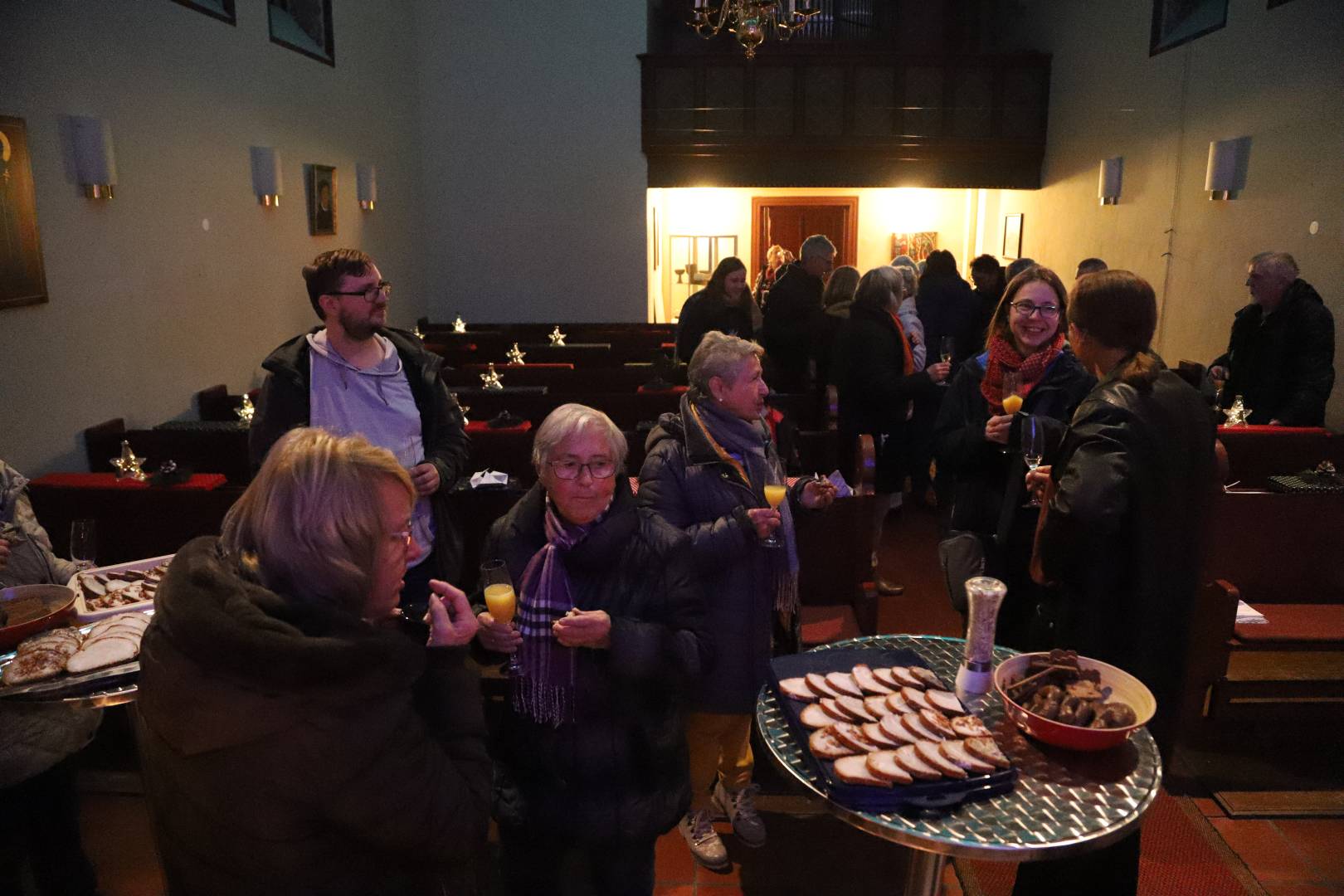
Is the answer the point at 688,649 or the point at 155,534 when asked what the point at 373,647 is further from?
the point at 155,534

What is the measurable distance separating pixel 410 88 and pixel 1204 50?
24.2 feet

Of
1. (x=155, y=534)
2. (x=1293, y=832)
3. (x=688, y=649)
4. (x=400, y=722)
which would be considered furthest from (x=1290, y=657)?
(x=155, y=534)

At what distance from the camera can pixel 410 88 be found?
9.91 meters

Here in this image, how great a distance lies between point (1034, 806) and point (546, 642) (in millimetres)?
1036

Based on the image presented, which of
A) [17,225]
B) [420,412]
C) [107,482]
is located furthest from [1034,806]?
[17,225]

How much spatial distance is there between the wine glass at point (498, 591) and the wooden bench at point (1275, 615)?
99.1 inches

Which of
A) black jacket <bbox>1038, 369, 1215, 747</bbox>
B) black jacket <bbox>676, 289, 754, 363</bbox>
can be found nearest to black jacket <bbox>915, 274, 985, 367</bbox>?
black jacket <bbox>676, 289, 754, 363</bbox>

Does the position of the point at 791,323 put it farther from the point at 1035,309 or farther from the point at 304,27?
the point at 304,27

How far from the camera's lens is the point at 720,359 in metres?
2.76

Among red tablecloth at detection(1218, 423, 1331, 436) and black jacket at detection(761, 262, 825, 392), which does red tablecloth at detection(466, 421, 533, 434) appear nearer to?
black jacket at detection(761, 262, 825, 392)

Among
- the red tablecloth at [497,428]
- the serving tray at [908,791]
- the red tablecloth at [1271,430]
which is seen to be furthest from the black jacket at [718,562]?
the red tablecloth at [1271,430]

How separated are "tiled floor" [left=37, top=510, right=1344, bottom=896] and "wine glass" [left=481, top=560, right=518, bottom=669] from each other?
1.33 meters

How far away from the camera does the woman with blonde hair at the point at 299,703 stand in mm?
1236

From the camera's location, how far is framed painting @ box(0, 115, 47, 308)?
397cm
